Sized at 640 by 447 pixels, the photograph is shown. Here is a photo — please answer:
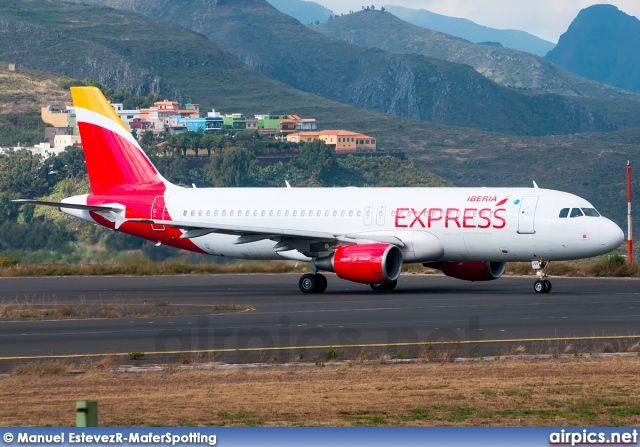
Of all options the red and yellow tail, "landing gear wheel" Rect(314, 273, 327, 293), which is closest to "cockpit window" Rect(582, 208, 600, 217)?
"landing gear wheel" Rect(314, 273, 327, 293)

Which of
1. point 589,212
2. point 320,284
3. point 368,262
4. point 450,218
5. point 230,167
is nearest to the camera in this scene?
point 368,262

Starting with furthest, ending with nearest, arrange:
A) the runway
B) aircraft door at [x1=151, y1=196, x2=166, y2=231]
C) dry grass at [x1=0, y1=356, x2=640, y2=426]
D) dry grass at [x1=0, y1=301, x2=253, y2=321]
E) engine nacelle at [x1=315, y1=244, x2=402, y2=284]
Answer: aircraft door at [x1=151, y1=196, x2=166, y2=231], engine nacelle at [x1=315, y1=244, x2=402, y2=284], dry grass at [x1=0, y1=301, x2=253, y2=321], the runway, dry grass at [x1=0, y1=356, x2=640, y2=426]

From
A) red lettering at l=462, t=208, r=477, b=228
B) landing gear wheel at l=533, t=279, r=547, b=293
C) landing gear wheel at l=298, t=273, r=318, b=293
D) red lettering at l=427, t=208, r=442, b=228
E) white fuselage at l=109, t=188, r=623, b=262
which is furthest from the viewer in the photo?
landing gear wheel at l=298, t=273, r=318, b=293

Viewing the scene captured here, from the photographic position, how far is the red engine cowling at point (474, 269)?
38.3m

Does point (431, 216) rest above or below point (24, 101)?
below

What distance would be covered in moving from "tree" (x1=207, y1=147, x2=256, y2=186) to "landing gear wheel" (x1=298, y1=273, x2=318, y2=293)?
10313cm

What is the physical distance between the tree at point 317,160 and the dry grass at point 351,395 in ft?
470

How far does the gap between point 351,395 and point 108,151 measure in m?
29.5

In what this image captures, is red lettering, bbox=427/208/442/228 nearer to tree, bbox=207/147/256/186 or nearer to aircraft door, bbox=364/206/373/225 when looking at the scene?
aircraft door, bbox=364/206/373/225

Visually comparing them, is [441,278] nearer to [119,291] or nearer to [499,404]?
[119,291]

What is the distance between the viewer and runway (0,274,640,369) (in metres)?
23.6

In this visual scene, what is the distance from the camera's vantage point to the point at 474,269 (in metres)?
38.4
